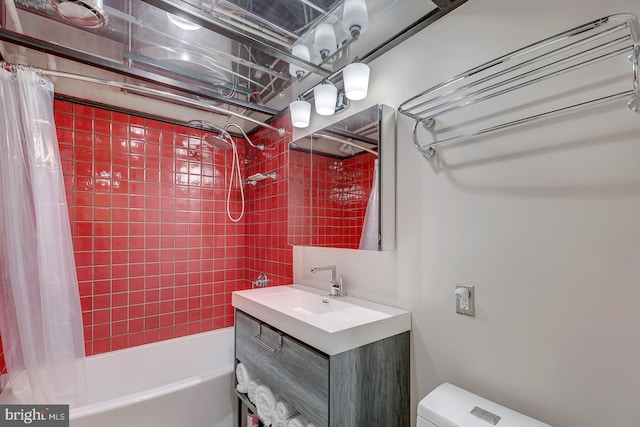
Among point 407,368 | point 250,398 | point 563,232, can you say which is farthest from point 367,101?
point 250,398

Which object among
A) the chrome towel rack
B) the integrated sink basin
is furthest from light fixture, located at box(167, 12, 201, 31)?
the integrated sink basin

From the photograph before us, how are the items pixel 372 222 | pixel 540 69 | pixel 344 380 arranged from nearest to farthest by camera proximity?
1. pixel 540 69
2. pixel 344 380
3. pixel 372 222

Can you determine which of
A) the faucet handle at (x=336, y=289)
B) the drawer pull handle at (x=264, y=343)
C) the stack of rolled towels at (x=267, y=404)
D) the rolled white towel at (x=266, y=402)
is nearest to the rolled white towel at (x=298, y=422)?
the stack of rolled towels at (x=267, y=404)

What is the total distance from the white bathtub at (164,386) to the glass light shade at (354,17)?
2.19m

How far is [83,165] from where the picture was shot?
6.91 ft

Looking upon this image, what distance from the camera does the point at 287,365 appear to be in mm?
1372

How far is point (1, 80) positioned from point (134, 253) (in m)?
1.27

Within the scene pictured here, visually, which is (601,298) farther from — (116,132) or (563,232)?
(116,132)

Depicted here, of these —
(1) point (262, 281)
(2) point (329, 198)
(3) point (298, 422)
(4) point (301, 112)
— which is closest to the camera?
(3) point (298, 422)

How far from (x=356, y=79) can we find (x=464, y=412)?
4.95ft

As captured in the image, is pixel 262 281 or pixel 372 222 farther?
pixel 262 281

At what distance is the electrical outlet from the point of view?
1.17 metres

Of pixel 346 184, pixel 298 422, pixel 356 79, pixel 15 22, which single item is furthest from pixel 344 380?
pixel 15 22

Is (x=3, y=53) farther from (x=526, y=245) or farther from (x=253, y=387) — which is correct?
(x=526, y=245)
